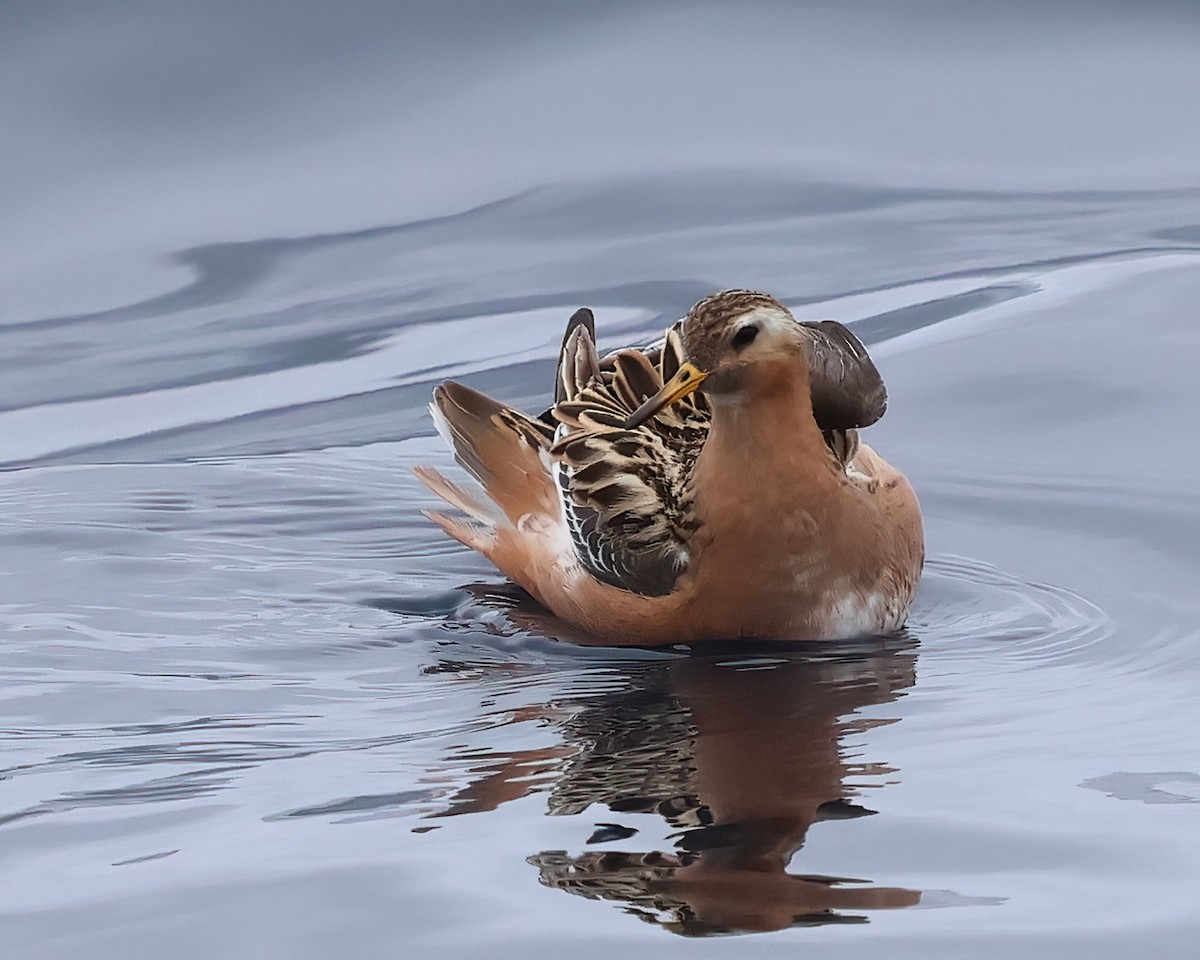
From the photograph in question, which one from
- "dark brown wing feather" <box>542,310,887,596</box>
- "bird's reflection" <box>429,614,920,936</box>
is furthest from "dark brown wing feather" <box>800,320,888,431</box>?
"bird's reflection" <box>429,614,920,936</box>

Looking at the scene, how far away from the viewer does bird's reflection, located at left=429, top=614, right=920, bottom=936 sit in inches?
179

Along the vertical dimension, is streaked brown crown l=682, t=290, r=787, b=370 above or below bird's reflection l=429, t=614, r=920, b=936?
above

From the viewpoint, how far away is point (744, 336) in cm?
710

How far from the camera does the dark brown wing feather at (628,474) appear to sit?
290 inches

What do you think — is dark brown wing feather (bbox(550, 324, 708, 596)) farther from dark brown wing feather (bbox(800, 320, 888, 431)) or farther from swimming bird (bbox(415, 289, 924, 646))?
dark brown wing feather (bbox(800, 320, 888, 431))

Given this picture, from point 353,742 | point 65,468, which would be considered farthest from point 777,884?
point 65,468

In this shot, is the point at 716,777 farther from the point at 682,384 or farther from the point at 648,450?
the point at 648,450

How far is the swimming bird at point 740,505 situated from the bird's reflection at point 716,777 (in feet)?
0.70

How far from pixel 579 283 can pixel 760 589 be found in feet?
16.3

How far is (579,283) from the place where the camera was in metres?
11.9

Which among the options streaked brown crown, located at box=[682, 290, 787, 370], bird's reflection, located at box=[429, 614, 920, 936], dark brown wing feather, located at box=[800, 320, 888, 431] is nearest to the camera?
bird's reflection, located at box=[429, 614, 920, 936]

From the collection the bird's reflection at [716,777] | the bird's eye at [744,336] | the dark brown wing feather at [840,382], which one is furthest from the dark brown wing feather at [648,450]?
the bird's reflection at [716,777]

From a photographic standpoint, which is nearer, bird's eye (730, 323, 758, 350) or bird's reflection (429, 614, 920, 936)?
bird's reflection (429, 614, 920, 936)

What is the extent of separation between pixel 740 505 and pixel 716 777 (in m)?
1.84
